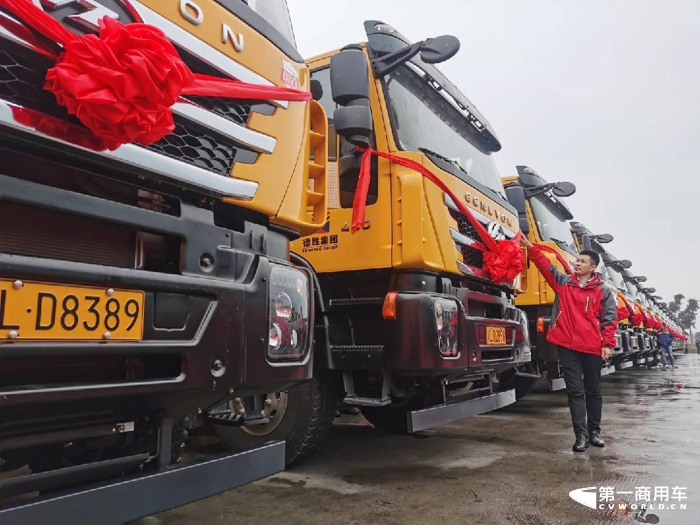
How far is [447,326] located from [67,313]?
2243 millimetres

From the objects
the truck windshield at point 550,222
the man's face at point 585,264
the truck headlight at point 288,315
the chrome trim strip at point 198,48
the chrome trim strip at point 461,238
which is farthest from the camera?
the truck windshield at point 550,222

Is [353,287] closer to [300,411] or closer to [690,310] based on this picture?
[300,411]

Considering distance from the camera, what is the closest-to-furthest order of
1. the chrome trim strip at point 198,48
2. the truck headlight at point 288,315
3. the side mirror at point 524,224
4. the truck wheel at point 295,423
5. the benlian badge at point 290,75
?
1. the chrome trim strip at point 198,48
2. the truck headlight at point 288,315
3. the benlian badge at point 290,75
4. the truck wheel at point 295,423
5. the side mirror at point 524,224

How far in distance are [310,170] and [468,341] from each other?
151cm

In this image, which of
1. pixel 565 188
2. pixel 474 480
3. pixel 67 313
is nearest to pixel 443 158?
pixel 474 480

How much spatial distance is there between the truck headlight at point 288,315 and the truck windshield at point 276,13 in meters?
1.02

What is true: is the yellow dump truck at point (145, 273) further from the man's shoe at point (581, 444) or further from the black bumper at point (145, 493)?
the man's shoe at point (581, 444)

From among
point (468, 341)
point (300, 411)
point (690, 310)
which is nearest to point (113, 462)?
point (300, 411)

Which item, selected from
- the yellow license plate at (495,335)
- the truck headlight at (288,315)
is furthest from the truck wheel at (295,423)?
the truck headlight at (288,315)

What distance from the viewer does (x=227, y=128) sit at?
72.0 inches

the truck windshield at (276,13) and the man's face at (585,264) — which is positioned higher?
the truck windshield at (276,13)

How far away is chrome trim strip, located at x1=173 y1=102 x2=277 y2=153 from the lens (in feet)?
5.53

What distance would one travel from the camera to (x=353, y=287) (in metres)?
3.46

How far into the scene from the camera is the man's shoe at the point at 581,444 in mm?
4078
